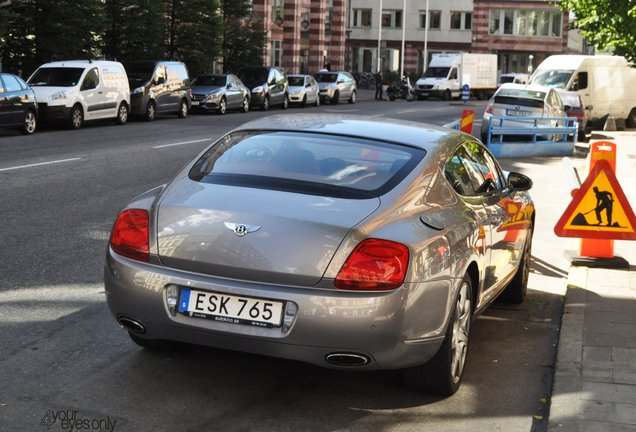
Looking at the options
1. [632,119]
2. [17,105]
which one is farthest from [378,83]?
[17,105]

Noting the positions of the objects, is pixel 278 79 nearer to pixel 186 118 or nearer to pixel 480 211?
pixel 186 118

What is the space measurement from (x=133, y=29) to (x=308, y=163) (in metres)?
29.3

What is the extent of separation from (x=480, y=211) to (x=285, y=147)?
3.99ft

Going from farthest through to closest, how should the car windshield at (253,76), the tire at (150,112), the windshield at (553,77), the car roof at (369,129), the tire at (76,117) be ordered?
the car windshield at (253,76), the windshield at (553,77), the tire at (150,112), the tire at (76,117), the car roof at (369,129)

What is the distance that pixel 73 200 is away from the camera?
10.4 m

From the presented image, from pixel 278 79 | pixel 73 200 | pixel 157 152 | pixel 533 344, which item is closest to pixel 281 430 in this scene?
pixel 533 344

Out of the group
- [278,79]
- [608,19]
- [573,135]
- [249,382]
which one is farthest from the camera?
[278,79]

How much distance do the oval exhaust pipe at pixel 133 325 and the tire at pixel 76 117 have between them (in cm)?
1911

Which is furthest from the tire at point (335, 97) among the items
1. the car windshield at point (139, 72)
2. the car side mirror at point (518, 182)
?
the car side mirror at point (518, 182)

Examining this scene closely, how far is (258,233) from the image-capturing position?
13.2ft

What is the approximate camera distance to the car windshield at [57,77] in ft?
75.2

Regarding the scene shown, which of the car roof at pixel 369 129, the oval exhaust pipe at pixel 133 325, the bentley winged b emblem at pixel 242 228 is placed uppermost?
the car roof at pixel 369 129

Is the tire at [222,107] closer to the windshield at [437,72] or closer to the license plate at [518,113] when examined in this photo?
the license plate at [518,113]

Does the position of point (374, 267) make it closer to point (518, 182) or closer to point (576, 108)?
point (518, 182)
